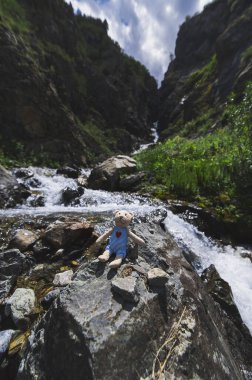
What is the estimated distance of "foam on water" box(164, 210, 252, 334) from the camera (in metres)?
6.11

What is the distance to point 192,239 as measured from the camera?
27.2 ft

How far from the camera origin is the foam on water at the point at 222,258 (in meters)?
6.11

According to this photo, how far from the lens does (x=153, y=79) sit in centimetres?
6706

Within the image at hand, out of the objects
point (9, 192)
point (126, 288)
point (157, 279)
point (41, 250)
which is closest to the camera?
point (126, 288)

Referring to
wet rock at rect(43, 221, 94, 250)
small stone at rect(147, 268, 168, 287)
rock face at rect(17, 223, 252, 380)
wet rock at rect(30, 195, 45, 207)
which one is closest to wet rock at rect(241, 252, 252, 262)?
wet rock at rect(43, 221, 94, 250)

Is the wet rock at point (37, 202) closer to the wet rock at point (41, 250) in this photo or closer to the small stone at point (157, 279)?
the wet rock at point (41, 250)

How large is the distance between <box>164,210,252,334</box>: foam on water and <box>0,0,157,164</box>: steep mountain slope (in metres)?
15.0

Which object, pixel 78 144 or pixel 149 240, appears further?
pixel 78 144

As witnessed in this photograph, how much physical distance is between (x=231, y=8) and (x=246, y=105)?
54256mm

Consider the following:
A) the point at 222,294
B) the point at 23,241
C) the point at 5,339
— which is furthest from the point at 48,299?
the point at 222,294

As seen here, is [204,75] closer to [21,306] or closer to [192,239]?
[192,239]

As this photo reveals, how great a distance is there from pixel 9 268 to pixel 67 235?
133 centimetres

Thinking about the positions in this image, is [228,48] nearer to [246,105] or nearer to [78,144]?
[78,144]

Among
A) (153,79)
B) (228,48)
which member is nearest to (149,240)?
(228,48)
